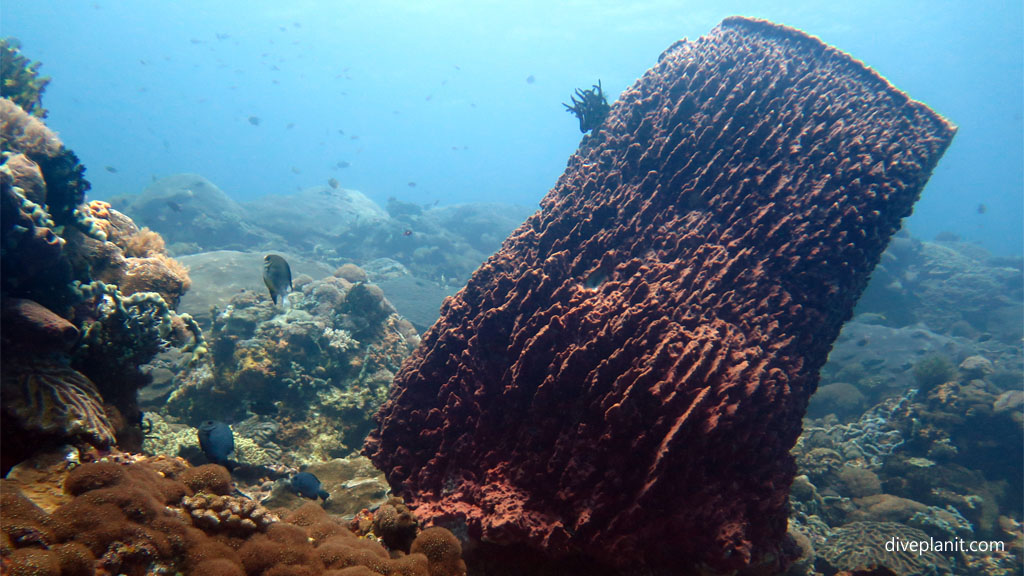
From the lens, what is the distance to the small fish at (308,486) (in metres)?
4.20

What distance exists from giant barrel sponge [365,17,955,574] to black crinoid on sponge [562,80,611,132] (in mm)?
635

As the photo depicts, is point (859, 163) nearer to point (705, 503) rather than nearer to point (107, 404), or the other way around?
point (705, 503)

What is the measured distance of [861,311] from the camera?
720 inches

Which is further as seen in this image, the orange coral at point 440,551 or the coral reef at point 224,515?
the orange coral at point 440,551

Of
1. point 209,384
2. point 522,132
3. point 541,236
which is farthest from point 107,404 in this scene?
point 522,132

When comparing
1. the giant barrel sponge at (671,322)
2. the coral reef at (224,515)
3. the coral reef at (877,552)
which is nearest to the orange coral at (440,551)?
the giant barrel sponge at (671,322)

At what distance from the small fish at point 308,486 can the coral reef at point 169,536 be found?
114 cm

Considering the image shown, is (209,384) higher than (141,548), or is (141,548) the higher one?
(209,384)

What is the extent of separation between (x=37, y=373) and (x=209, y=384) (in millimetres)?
4164

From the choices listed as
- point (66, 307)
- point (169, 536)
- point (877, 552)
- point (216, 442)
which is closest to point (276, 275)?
point (66, 307)

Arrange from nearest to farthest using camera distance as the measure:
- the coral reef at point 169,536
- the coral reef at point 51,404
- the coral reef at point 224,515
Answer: the coral reef at point 169,536, the coral reef at point 224,515, the coral reef at point 51,404

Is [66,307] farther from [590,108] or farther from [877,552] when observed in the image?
[877,552]

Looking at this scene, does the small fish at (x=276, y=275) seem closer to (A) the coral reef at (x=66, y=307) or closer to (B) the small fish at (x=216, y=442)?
(A) the coral reef at (x=66, y=307)

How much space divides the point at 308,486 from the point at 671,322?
13.0 ft
